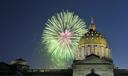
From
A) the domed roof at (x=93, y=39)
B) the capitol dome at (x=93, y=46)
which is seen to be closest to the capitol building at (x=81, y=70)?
the capitol dome at (x=93, y=46)

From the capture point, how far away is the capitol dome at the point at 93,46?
389 feet

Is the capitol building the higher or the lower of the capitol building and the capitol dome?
the lower

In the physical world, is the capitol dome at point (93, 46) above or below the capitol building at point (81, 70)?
above

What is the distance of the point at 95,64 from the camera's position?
3952 inches

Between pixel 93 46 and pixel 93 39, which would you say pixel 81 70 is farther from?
pixel 93 39

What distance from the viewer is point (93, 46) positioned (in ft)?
389

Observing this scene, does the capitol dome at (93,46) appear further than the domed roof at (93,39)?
No

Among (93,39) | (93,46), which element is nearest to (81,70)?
(93,46)

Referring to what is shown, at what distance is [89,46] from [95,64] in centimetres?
1872

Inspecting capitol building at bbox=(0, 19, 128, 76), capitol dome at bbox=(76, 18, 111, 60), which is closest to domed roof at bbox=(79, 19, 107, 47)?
capitol dome at bbox=(76, 18, 111, 60)

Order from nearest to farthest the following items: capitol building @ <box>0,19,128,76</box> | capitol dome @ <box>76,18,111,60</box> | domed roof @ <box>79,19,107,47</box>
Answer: capitol building @ <box>0,19,128,76</box>, capitol dome @ <box>76,18,111,60</box>, domed roof @ <box>79,19,107,47</box>

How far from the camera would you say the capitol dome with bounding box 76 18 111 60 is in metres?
118

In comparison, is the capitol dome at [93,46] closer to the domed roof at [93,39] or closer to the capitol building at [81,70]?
the domed roof at [93,39]

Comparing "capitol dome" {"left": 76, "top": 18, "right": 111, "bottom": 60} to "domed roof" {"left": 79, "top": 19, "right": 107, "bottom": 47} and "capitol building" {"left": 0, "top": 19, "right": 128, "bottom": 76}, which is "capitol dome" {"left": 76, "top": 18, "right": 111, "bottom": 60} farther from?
"capitol building" {"left": 0, "top": 19, "right": 128, "bottom": 76}
